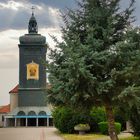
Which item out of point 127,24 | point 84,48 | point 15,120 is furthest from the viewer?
point 15,120

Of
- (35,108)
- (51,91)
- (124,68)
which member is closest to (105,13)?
(124,68)

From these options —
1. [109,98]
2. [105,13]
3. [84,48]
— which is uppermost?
[105,13]

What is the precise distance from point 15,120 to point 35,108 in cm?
492

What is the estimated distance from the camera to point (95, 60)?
23969 millimetres

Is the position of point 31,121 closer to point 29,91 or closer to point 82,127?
point 29,91

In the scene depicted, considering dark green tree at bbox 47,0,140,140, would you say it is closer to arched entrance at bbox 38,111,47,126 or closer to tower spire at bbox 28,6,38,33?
arched entrance at bbox 38,111,47,126

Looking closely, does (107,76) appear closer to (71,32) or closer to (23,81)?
(71,32)

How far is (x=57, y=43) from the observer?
24.7 metres

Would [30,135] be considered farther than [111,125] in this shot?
Yes

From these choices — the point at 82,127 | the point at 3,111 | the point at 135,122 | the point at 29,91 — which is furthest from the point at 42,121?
the point at 135,122

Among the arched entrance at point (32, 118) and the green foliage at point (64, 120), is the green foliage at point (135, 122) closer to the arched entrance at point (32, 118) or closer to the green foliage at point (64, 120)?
the green foliage at point (64, 120)

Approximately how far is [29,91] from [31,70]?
15.7 feet

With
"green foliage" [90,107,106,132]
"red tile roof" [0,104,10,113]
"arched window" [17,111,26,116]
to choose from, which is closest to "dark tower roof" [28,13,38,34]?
"red tile roof" [0,104,10,113]

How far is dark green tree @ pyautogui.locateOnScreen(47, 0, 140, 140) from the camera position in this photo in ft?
76.8
